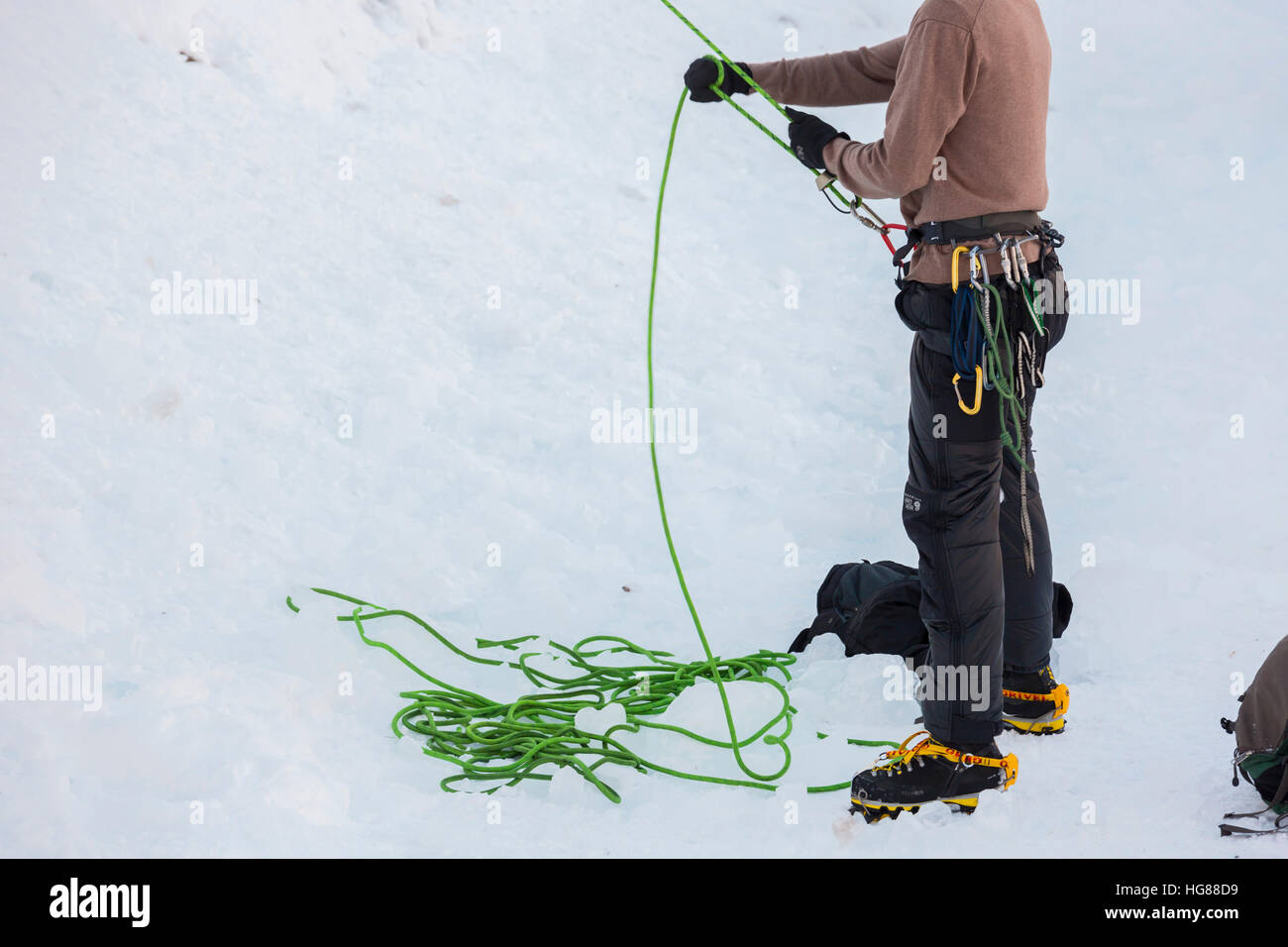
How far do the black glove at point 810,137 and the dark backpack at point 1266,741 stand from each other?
1363mm

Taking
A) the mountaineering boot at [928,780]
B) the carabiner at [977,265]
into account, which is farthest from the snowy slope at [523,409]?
the carabiner at [977,265]

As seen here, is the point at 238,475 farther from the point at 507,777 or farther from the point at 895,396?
the point at 895,396

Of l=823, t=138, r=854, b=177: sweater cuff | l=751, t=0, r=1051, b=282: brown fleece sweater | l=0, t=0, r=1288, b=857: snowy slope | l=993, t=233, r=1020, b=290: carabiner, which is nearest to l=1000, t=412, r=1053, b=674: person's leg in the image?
l=0, t=0, r=1288, b=857: snowy slope

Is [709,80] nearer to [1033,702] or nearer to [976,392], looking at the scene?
[976,392]

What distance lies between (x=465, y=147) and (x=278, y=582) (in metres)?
2.61

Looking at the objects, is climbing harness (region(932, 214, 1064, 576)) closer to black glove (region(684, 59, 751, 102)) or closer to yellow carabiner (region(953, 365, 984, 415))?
yellow carabiner (region(953, 365, 984, 415))

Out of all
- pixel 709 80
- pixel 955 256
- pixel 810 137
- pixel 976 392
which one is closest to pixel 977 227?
pixel 955 256

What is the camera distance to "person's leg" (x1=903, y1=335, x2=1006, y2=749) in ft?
7.88

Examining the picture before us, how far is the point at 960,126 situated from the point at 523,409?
2233 millimetres

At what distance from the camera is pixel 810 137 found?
2.55 metres

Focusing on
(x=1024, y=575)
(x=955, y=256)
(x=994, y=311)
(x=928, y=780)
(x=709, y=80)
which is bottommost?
(x=928, y=780)

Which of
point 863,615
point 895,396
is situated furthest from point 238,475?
point 895,396

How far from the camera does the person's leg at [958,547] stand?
240cm

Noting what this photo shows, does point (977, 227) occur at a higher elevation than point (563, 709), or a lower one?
higher
